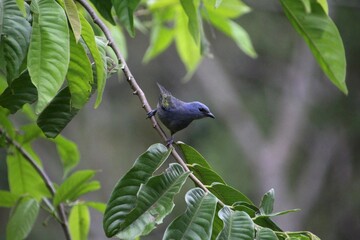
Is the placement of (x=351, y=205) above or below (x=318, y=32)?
below

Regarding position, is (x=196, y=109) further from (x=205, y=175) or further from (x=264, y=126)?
(x=264, y=126)

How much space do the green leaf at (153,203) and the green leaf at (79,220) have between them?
2.85ft

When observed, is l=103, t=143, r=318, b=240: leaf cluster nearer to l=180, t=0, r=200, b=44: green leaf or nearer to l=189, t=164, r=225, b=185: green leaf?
l=189, t=164, r=225, b=185: green leaf

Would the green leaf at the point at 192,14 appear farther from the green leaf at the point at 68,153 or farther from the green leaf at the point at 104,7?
the green leaf at the point at 68,153

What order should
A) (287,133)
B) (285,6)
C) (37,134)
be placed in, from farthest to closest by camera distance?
(287,133)
(37,134)
(285,6)

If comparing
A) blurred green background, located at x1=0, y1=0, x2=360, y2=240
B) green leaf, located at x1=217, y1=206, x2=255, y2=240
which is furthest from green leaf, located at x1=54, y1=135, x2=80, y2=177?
blurred green background, located at x1=0, y1=0, x2=360, y2=240

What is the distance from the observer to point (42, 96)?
3.99 feet

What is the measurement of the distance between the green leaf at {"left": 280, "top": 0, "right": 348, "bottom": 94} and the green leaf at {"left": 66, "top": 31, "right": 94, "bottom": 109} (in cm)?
52

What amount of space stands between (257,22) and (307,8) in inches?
379

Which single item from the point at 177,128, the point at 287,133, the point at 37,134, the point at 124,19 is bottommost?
the point at 287,133

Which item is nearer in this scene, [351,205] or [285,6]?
[285,6]

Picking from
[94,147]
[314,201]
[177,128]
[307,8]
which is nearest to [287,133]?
[314,201]

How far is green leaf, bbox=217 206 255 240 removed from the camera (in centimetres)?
134

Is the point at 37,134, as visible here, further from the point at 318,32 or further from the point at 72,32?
the point at 318,32
